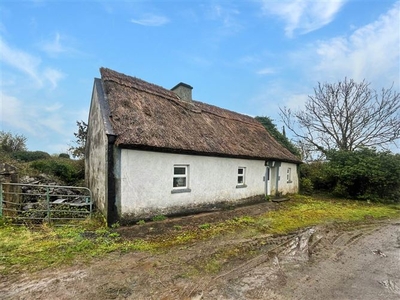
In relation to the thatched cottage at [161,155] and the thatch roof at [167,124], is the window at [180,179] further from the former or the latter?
the thatch roof at [167,124]

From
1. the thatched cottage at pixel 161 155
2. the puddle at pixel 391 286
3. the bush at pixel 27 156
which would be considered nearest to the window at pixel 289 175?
the thatched cottage at pixel 161 155

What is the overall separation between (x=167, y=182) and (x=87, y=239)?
347 cm

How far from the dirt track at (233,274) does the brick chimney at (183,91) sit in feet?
30.3

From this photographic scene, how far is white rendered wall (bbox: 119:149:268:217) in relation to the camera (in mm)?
7500

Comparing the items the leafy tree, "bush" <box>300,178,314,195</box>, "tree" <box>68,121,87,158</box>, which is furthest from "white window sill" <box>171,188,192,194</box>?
the leafy tree

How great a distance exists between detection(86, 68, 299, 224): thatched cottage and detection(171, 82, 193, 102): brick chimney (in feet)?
0.20

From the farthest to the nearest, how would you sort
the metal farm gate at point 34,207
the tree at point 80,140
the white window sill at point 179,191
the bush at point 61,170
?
the tree at point 80,140
the bush at point 61,170
the white window sill at point 179,191
the metal farm gate at point 34,207

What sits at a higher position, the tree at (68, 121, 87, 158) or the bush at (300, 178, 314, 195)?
the tree at (68, 121, 87, 158)

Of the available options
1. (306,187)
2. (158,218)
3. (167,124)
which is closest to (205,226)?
(158,218)

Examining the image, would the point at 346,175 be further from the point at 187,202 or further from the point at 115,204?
the point at 115,204

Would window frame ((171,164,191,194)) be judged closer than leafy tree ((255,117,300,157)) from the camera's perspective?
Yes

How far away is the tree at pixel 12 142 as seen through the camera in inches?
769

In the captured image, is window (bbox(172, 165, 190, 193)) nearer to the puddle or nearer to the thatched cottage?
the thatched cottage

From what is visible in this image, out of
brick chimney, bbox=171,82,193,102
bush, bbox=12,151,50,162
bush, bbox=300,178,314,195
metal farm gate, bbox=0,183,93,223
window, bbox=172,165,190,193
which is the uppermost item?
brick chimney, bbox=171,82,193,102
